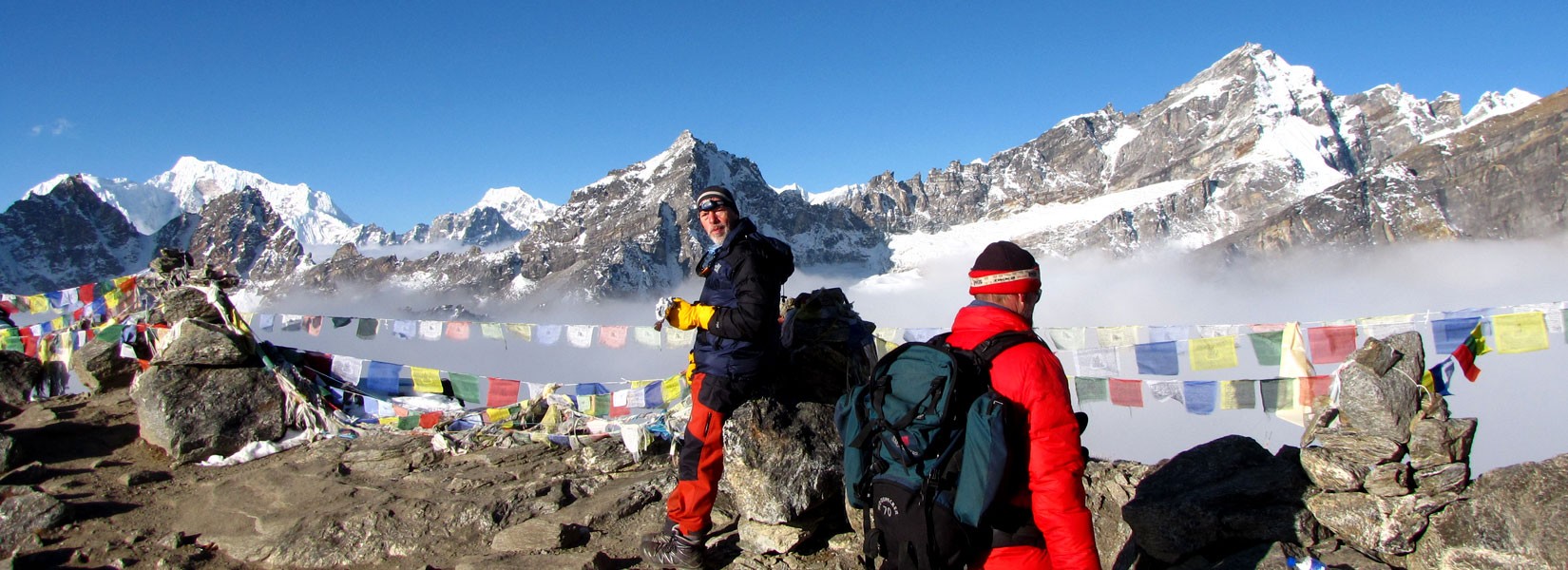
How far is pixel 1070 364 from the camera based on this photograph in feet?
51.8

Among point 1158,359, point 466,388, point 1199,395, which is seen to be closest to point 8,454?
point 466,388

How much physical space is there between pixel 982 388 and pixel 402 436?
27.1ft

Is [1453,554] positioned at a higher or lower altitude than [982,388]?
lower

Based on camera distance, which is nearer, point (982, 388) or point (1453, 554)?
point (982, 388)

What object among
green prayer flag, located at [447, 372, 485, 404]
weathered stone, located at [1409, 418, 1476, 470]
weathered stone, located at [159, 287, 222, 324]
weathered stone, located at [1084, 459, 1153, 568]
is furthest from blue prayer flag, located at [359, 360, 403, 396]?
weathered stone, located at [1409, 418, 1476, 470]

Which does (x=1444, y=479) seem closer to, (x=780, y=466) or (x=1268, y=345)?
(x=780, y=466)

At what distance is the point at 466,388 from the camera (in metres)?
11.4

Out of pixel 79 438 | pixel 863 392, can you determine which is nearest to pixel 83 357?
pixel 79 438

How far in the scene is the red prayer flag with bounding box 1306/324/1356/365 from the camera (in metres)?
13.0

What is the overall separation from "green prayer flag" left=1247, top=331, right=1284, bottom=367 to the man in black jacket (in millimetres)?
9710

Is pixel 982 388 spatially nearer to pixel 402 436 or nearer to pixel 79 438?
pixel 402 436

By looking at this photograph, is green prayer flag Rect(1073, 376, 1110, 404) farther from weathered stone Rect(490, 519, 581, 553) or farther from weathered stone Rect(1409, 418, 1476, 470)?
weathered stone Rect(490, 519, 581, 553)

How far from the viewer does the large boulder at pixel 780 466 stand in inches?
205

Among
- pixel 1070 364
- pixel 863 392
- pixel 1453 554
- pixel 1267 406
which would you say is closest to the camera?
pixel 863 392
